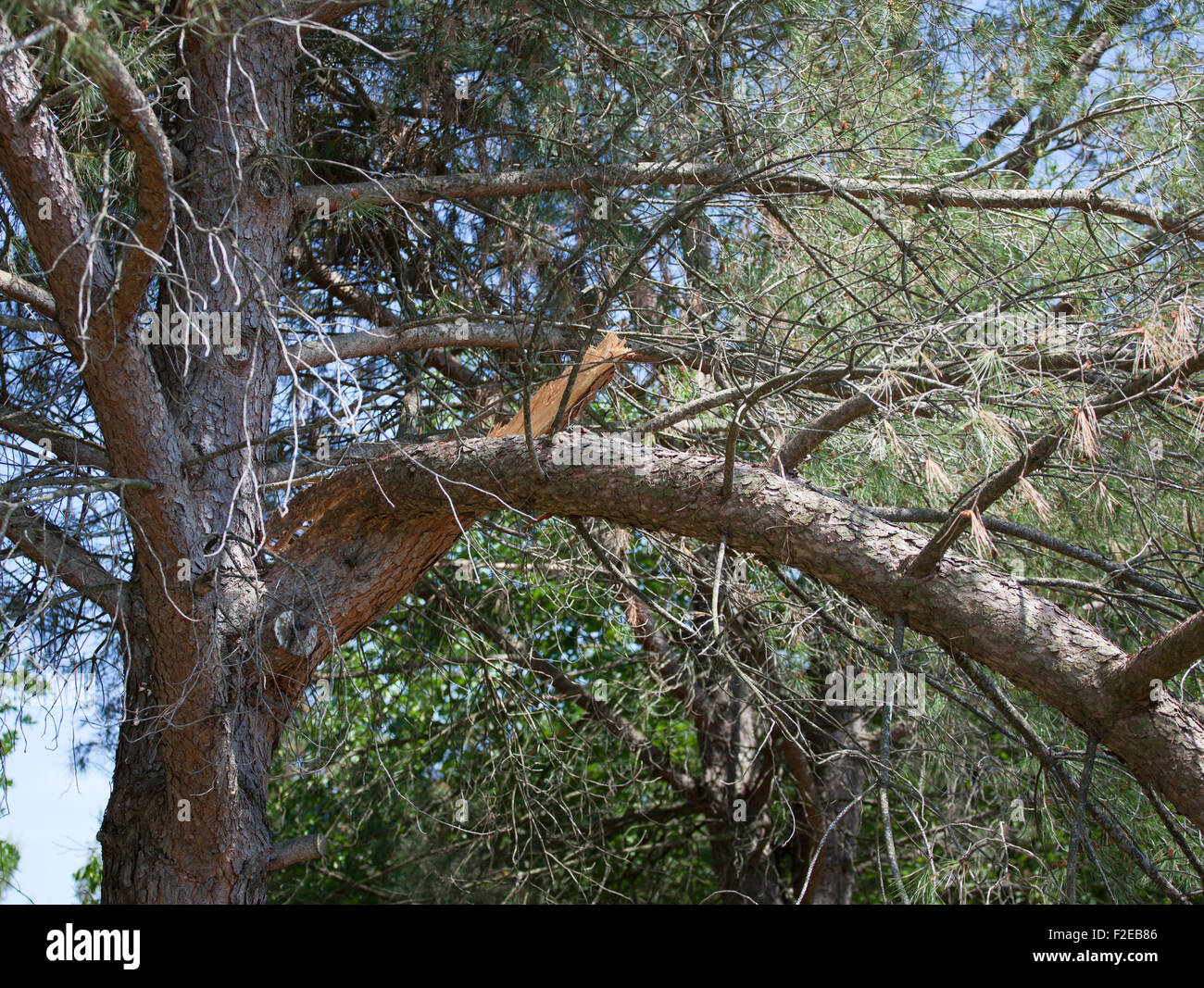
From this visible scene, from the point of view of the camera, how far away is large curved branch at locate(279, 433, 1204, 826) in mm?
2441

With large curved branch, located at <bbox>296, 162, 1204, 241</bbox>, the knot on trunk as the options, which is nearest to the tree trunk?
the knot on trunk

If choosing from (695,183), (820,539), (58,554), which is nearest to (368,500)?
(58,554)

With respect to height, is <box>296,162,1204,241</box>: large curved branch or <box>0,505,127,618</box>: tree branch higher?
<box>296,162,1204,241</box>: large curved branch

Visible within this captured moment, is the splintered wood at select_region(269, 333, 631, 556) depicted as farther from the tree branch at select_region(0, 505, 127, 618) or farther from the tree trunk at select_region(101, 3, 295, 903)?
the tree branch at select_region(0, 505, 127, 618)

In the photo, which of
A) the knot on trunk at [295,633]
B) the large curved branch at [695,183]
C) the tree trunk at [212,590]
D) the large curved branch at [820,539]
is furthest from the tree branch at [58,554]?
the large curved branch at [695,183]

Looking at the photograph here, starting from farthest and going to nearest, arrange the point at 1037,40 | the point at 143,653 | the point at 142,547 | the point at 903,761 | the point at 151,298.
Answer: the point at 903,761, the point at 1037,40, the point at 151,298, the point at 143,653, the point at 142,547

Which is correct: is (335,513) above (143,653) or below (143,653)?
above

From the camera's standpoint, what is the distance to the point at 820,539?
2738 millimetres

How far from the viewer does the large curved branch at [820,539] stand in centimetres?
244

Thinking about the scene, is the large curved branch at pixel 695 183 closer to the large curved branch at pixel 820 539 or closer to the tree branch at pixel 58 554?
the large curved branch at pixel 820 539

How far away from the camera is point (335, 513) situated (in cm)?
325
